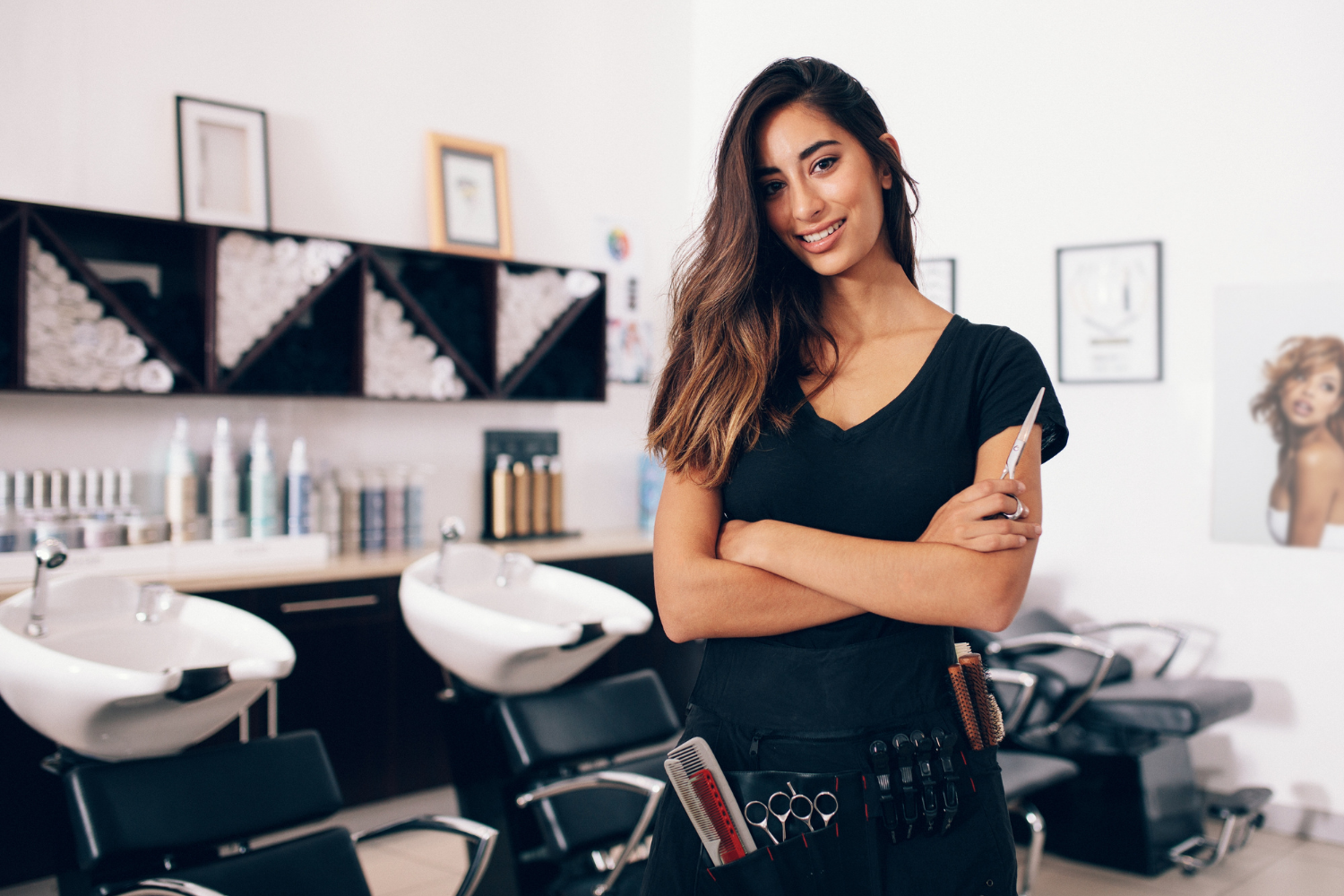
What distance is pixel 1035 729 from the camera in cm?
329

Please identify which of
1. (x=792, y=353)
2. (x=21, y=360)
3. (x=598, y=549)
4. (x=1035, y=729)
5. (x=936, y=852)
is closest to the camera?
(x=936, y=852)

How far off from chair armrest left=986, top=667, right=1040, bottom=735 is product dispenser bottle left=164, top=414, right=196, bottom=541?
7.50 feet

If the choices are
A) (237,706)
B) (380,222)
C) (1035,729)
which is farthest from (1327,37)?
(237,706)

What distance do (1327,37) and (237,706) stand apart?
3630 mm

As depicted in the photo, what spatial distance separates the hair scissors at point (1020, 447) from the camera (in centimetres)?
103

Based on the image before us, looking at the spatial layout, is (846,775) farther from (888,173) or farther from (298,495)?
(298,495)

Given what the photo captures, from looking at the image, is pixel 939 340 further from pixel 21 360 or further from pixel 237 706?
pixel 21 360

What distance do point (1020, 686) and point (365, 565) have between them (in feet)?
6.37

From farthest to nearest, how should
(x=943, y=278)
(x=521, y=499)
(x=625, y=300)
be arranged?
(x=625, y=300) → (x=943, y=278) → (x=521, y=499)

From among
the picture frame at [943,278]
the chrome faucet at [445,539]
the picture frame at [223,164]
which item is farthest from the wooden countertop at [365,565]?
the picture frame at [943,278]

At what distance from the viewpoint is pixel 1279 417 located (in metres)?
3.46

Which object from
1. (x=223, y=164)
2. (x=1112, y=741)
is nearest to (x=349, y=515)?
(x=223, y=164)

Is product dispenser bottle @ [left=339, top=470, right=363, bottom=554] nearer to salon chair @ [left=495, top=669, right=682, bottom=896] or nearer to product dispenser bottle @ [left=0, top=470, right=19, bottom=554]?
product dispenser bottle @ [left=0, top=470, right=19, bottom=554]

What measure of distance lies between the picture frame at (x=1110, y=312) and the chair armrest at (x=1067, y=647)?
1.03m
